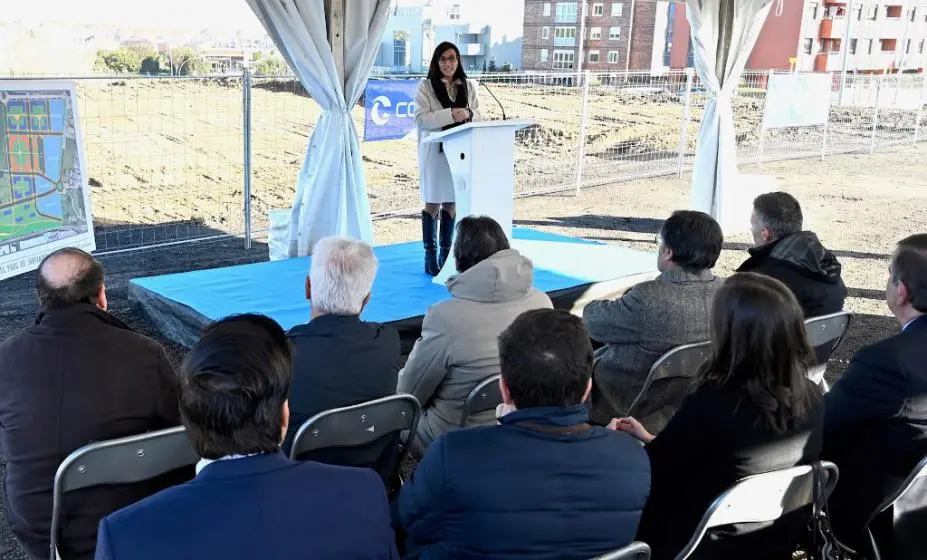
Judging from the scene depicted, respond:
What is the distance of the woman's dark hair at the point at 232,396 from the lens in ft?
4.10

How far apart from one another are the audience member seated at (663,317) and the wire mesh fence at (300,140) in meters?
4.29

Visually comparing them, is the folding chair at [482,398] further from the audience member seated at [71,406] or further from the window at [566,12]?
the window at [566,12]

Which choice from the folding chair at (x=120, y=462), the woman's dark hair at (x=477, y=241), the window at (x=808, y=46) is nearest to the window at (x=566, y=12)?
the window at (x=808, y=46)

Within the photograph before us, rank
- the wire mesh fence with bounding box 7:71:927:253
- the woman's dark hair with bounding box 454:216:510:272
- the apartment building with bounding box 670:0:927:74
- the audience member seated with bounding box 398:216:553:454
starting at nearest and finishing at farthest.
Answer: the audience member seated with bounding box 398:216:553:454 → the woman's dark hair with bounding box 454:216:510:272 → the wire mesh fence with bounding box 7:71:927:253 → the apartment building with bounding box 670:0:927:74

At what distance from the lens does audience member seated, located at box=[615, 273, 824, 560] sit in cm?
184

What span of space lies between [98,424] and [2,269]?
Answer: 3147 mm

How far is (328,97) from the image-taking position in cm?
546

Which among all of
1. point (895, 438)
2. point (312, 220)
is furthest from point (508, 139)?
point (895, 438)

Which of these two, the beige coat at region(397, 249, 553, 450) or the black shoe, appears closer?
the beige coat at region(397, 249, 553, 450)

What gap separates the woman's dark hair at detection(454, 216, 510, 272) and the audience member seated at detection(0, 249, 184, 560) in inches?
50.9

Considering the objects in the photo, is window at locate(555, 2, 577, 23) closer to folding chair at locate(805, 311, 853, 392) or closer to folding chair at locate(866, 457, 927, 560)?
folding chair at locate(805, 311, 853, 392)

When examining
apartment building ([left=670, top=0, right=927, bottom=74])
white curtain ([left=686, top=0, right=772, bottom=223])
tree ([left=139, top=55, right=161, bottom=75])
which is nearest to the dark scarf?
white curtain ([left=686, top=0, right=772, bottom=223])

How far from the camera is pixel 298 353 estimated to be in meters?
2.16

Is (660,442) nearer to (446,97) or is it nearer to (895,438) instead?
(895,438)
